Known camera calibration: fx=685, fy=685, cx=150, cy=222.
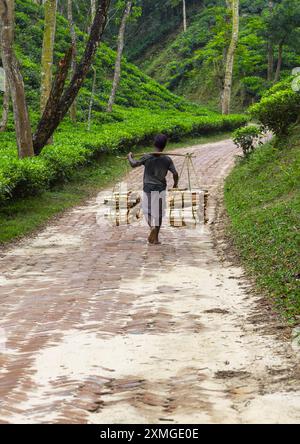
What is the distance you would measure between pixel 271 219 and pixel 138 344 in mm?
5134

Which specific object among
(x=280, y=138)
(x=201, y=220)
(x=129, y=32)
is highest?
(x=129, y=32)

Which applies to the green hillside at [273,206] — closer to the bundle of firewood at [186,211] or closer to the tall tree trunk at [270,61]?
the bundle of firewood at [186,211]

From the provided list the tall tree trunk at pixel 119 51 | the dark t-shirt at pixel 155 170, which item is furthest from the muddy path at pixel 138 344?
the tall tree trunk at pixel 119 51

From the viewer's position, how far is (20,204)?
14.1 m

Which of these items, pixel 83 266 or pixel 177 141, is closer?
pixel 83 266

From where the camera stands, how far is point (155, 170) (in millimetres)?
11391

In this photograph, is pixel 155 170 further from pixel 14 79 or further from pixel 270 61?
pixel 270 61

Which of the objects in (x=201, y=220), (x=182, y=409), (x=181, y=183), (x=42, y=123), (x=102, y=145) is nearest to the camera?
(x=182, y=409)

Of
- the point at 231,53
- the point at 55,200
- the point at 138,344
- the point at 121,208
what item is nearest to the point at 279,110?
the point at 121,208

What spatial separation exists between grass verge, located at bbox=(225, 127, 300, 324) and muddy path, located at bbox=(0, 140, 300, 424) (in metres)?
0.31

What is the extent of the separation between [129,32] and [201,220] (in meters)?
49.8

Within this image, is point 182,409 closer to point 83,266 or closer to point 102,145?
point 83,266

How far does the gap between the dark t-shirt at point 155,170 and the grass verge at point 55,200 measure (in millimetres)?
2525
